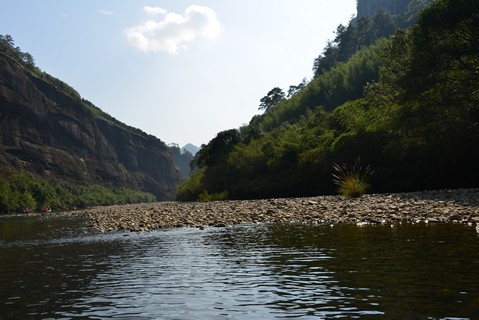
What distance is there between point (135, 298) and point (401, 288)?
421 cm

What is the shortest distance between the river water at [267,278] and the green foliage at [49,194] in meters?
79.7

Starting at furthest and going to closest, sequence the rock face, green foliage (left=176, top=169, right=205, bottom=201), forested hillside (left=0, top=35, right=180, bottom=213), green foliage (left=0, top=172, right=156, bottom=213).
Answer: the rock face < forested hillside (left=0, top=35, right=180, bottom=213) < green foliage (left=0, top=172, right=156, bottom=213) < green foliage (left=176, top=169, right=205, bottom=201)

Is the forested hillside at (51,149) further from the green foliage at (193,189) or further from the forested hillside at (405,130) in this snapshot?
the forested hillside at (405,130)

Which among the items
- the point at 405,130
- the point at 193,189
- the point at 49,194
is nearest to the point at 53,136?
the point at 49,194

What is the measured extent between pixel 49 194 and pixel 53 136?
44.3m

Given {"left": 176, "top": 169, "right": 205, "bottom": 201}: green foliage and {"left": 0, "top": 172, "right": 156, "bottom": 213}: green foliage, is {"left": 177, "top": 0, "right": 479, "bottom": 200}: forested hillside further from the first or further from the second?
{"left": 0, "top": 172, "right": 156, "bottom": 213}: green foliage

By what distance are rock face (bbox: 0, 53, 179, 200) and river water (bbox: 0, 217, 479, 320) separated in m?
120

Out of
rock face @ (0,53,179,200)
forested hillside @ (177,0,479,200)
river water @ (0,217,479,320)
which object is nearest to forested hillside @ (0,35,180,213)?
rock face @ (0,53,179,200)

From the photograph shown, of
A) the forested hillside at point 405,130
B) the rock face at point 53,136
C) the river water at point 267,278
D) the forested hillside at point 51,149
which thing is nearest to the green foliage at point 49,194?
the forested hillside at point 51,149

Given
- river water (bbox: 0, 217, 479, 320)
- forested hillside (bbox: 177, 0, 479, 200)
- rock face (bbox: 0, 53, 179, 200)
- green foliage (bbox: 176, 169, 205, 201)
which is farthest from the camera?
rock face (bbox: 0, 53, 179, 200)

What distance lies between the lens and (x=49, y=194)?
106 m

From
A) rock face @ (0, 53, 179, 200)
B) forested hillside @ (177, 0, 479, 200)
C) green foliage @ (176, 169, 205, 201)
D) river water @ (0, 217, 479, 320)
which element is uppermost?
rock face @ (0, 53, 179, 200)

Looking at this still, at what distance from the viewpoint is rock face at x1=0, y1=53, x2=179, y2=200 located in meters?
126

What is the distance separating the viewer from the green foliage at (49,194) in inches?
3280
